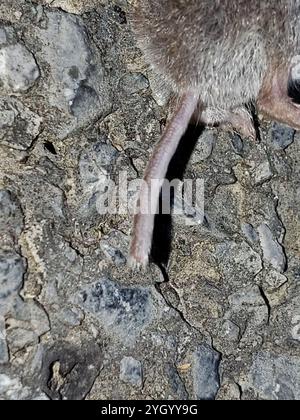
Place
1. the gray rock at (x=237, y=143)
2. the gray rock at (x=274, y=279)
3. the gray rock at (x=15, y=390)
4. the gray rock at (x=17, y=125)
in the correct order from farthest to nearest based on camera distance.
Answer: the gray rock at (x=237, y=143) → the gray rock at (x=274, y=279) → the gray rock at (x=17, y=125) → the gray rock at (x=15, y=390)

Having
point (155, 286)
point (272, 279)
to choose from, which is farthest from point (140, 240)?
point (272, 279)

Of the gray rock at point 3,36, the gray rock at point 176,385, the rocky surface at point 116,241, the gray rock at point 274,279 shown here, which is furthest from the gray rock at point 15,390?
the gray rock at point 3,36

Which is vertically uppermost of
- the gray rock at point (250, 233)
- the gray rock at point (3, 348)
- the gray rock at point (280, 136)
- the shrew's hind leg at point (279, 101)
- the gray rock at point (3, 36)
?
the gray rock at point (3, 36)

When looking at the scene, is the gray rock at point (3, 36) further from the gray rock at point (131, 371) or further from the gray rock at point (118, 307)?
the gray rock at point (131, 371)

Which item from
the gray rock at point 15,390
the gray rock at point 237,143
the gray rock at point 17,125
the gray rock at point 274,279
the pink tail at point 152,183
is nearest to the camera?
the gray rock at point 15,390

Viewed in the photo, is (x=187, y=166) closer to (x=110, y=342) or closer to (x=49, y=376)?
(x=110, y=342)

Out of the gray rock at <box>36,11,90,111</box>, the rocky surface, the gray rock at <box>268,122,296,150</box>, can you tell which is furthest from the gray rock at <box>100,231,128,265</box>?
the gray rock at <box>268,122,296,150</box>
